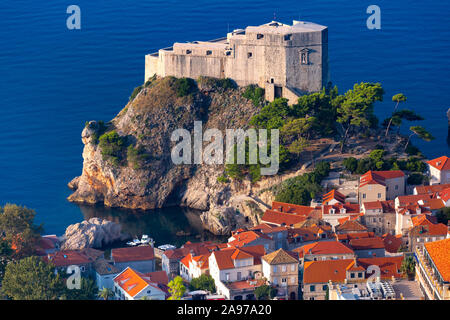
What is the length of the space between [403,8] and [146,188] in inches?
2516

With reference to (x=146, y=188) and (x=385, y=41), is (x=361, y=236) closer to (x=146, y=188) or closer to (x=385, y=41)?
(x=146, y=188)

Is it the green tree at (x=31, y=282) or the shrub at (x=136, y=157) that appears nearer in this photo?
the green tree at (x=31, y=282)

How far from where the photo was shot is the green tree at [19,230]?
249 feet

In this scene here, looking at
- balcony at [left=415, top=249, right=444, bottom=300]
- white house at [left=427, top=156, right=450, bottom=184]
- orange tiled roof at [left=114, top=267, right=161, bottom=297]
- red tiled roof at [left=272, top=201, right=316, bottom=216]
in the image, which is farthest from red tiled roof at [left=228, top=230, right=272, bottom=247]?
white house at [left=427, top=156, right=450, bottom=184]

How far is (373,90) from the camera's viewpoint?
91.0 metres

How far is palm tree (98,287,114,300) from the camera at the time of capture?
67188 millimetres

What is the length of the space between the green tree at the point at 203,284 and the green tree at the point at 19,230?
14.5 metres

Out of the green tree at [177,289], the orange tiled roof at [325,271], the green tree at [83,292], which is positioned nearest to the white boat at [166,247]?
the green tree at [83,292]

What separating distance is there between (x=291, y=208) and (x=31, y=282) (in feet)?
86.4

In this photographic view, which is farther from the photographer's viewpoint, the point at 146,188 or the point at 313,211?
the point at 146,188

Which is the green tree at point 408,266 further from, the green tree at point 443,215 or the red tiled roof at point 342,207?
the red tiled roof at point 342,207

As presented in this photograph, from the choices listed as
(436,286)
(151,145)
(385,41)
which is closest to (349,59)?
(385,41)

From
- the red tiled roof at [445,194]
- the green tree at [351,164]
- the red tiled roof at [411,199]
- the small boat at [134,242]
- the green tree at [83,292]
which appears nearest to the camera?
the green tree at [83,292]

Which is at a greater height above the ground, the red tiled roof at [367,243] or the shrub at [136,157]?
the shrub at [136,157]
